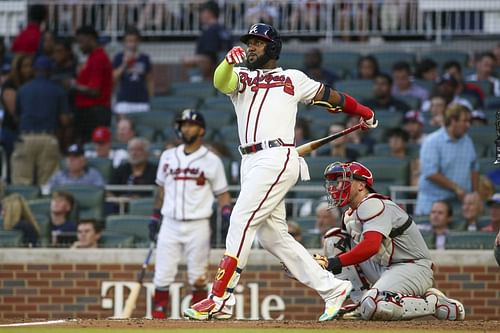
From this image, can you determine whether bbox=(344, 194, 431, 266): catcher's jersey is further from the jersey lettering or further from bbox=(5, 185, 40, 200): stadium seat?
bbox=(5, 185, 40, 200): stadium seat

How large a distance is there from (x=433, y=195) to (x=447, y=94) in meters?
2.54

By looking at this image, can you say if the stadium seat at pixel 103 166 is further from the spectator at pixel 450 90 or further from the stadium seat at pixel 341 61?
the spectator at pixel 450 90

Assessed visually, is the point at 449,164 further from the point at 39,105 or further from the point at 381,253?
the point at 39,105

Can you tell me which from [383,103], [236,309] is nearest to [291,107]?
[236,309]

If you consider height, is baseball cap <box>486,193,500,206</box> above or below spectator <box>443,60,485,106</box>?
below

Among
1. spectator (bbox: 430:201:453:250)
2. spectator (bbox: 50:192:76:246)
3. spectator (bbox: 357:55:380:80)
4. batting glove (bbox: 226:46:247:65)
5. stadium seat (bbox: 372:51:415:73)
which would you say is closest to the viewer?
batting glove (bbox: 226:46:247:65)

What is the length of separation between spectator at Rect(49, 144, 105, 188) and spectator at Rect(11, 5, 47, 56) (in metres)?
3.24

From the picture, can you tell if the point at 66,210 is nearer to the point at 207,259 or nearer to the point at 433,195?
the point at 207,259

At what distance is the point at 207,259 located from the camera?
37.9 feet

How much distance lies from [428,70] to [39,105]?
4852 millimetres

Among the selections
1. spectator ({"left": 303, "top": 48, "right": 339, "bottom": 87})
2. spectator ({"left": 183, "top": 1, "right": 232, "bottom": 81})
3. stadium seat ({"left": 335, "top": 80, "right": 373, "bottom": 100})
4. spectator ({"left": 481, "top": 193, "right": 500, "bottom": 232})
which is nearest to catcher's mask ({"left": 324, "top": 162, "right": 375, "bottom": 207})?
spectator ({"left": 481, "top": 193, "right": 500, "bottom": 232})

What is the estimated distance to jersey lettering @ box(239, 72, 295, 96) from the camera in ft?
28.3

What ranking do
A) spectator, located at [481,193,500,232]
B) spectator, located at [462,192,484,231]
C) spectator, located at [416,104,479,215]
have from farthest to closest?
spectator, located at [416,104,479,215]
spectator, located at [462,192,484,231]
spectator, located at [481,193,500,232]

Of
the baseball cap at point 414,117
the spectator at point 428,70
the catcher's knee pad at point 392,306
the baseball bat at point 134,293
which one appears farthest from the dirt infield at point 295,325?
the spectator at point 428,70
